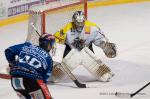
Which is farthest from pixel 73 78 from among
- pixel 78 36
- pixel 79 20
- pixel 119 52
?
pixel 119 52

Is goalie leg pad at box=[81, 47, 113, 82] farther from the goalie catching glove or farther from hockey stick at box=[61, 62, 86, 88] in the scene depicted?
hockey stick at box=[61, 62, 86, 88]

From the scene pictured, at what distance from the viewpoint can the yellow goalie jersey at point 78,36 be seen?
6.11 meters

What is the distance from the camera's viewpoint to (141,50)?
7.58m

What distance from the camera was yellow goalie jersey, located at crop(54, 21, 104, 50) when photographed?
20.0ft

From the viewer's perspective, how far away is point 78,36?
6125 mm

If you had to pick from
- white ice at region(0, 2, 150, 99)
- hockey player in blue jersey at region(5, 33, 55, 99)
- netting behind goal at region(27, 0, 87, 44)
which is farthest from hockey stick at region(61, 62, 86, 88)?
hockey player in blue jersey at region(5, 33, 55, 99)

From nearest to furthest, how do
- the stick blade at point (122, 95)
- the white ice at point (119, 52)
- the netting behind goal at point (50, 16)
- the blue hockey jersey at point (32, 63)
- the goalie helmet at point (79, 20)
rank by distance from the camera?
the blue hockey jersey at point (32, 63) < the stick blade at point (122, 95) < the white ice at point (119, 52) < the goalie helmet at point (79, 20) < the netting behind goal at point (50, 16)

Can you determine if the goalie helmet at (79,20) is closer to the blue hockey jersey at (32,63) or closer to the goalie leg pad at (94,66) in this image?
the goalie leg pad at (94,66)

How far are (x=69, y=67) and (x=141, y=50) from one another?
68.4 inches

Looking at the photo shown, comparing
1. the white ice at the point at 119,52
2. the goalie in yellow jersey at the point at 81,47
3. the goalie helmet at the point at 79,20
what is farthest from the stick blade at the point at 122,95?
the goalie helmet at the point at 79,20

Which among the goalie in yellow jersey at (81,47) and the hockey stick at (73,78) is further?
the goalie in yellow jersey at (81,47)

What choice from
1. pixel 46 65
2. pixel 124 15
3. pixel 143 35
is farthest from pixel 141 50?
pixel 46 65

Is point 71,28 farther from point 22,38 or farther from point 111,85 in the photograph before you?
point 22,38

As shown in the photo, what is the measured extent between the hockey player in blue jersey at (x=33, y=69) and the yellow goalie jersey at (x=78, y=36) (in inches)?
68.8
